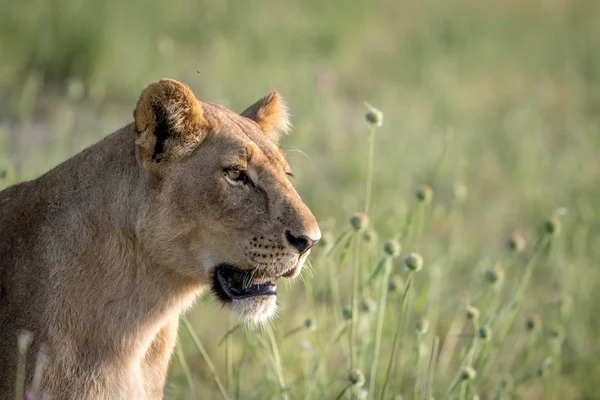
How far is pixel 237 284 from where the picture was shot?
→ 3.18 meters

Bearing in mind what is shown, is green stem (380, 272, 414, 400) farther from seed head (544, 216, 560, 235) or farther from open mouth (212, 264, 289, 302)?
seed head (544, 216, 560, 235)

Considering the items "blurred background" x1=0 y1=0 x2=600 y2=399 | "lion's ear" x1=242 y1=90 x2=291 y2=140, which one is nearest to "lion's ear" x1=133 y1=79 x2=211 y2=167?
"lion's ear" x1=242 y1=90 x2=291 y2=140

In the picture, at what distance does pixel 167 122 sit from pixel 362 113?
5.95 meters

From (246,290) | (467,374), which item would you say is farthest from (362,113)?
(246,290)

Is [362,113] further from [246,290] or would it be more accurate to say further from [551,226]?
[246,290]

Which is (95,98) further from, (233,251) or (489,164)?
(233,251)

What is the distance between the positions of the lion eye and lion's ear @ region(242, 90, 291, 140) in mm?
486

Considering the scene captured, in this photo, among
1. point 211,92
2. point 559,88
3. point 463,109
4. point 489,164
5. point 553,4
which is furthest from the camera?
point 553,4

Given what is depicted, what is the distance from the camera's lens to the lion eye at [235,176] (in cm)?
314

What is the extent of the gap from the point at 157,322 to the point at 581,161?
18.6ft

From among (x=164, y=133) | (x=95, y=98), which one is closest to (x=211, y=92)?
(x=95, y=98)

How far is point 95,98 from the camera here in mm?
6914

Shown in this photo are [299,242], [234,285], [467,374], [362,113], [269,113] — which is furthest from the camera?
[362,113]

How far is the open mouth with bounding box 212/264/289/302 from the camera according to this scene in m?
3.14
